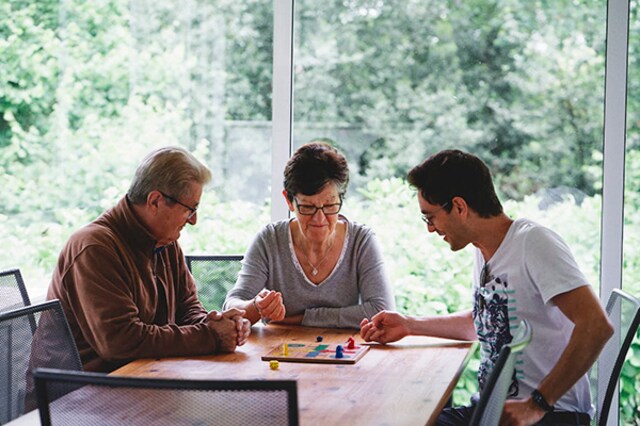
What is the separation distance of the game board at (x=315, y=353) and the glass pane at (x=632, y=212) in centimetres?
157

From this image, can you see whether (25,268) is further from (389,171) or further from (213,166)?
(389,171)

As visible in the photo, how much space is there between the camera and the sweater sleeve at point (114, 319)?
104 inches

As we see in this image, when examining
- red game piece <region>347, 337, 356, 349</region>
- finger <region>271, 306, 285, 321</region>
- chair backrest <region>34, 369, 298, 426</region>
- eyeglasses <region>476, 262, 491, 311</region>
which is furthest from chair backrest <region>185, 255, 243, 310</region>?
chair backrest <region>34, 369, 298, 426</region>

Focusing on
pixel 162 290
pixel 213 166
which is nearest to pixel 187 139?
pixel 213 166

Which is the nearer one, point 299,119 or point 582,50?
point 582,50

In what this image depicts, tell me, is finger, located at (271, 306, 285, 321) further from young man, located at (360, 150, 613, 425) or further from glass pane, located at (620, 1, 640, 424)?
glass pane, located at (620, 1, 640, 424)

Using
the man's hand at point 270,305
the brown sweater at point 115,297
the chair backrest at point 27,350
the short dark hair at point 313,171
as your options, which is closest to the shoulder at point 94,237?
the brown sweater at point 115,297

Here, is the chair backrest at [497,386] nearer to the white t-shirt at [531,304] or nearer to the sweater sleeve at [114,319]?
the white t-shirt at [531,304]

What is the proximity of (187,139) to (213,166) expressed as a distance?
19 centimetres

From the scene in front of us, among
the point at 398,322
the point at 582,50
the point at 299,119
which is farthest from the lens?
the point at 299,119

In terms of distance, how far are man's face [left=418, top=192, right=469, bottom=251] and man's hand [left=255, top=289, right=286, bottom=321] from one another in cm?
60

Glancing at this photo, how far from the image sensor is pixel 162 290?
305 cm

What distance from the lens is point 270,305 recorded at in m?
3.07

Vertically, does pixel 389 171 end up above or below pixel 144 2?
below
